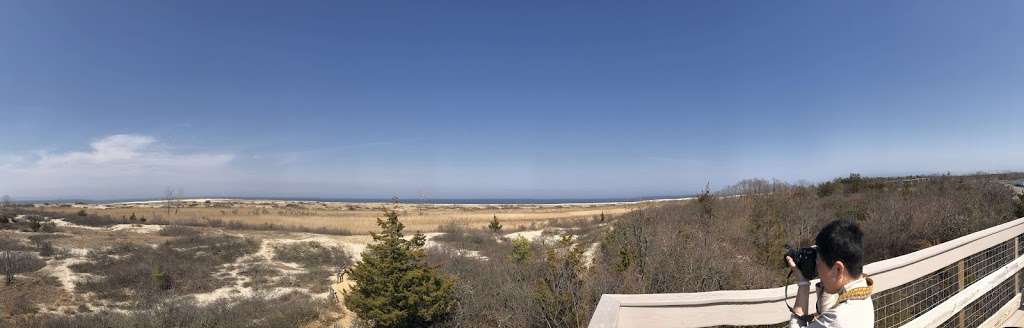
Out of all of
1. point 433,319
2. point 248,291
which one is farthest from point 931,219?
point 248,291

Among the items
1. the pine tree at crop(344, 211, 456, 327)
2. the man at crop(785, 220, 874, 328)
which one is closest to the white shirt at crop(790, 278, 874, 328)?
the man at crop(785, 220, 874, 328)

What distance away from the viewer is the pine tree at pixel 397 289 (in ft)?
29.3

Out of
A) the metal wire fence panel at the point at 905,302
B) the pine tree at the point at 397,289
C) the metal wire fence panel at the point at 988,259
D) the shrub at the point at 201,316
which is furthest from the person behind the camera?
the shrub at the point at 201,316

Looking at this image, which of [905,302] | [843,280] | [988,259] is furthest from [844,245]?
[905,302]

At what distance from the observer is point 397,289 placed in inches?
356

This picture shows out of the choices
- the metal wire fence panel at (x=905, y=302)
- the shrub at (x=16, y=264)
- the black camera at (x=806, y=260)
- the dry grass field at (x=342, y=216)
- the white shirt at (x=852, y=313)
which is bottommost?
the dry grass field at (x=342, y=216)

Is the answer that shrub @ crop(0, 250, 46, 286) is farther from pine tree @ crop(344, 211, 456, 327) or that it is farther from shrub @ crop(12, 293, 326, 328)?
pine tree @ crop(344, 211, 456, 327)

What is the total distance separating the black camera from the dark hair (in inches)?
2.0

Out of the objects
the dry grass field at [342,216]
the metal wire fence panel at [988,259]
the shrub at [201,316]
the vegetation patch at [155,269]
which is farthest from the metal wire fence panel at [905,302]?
the dry grass field at [342,216]

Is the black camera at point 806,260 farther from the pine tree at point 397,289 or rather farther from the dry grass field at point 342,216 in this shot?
the dry grass field at point 342,216

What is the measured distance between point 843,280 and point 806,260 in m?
0.14

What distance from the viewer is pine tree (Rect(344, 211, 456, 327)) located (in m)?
8.95

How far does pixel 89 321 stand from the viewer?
1033 cm

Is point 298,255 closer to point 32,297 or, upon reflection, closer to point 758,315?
point 32,297
